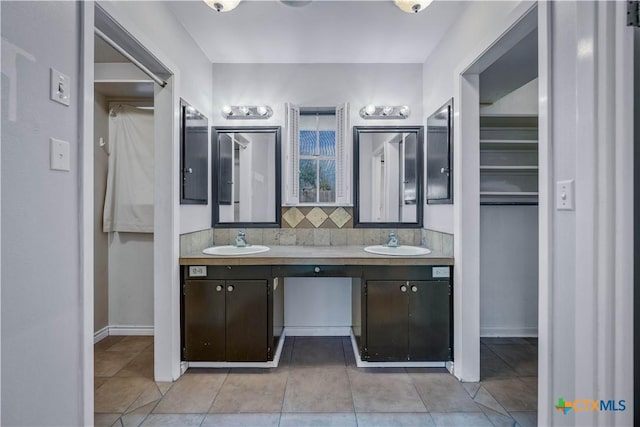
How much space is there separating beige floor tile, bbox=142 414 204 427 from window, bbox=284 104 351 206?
A: 1651 millimetres

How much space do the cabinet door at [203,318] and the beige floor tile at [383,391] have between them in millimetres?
1010

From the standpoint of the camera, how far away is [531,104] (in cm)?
264

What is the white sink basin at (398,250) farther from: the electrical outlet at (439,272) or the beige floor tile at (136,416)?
the beige floor tile at (136,416)

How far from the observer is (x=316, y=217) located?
2748mm

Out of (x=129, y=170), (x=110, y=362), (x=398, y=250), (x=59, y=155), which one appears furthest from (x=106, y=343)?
(x=398, y=250)

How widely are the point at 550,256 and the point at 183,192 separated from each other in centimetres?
216

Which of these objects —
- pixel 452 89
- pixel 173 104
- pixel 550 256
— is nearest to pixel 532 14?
pixel 452 89

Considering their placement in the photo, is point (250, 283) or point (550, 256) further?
point (250, 283)

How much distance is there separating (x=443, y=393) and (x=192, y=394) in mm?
1596

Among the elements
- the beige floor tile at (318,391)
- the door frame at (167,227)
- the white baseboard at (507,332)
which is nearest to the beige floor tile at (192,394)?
the door frame at (167,227)

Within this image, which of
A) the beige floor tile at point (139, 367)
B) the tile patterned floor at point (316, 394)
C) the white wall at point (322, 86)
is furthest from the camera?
the white wall at point (322, 86)

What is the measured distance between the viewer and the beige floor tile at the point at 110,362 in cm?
214

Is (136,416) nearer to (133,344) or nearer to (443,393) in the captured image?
(133,344)

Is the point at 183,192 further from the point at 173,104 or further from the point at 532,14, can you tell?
the point at 532,14
